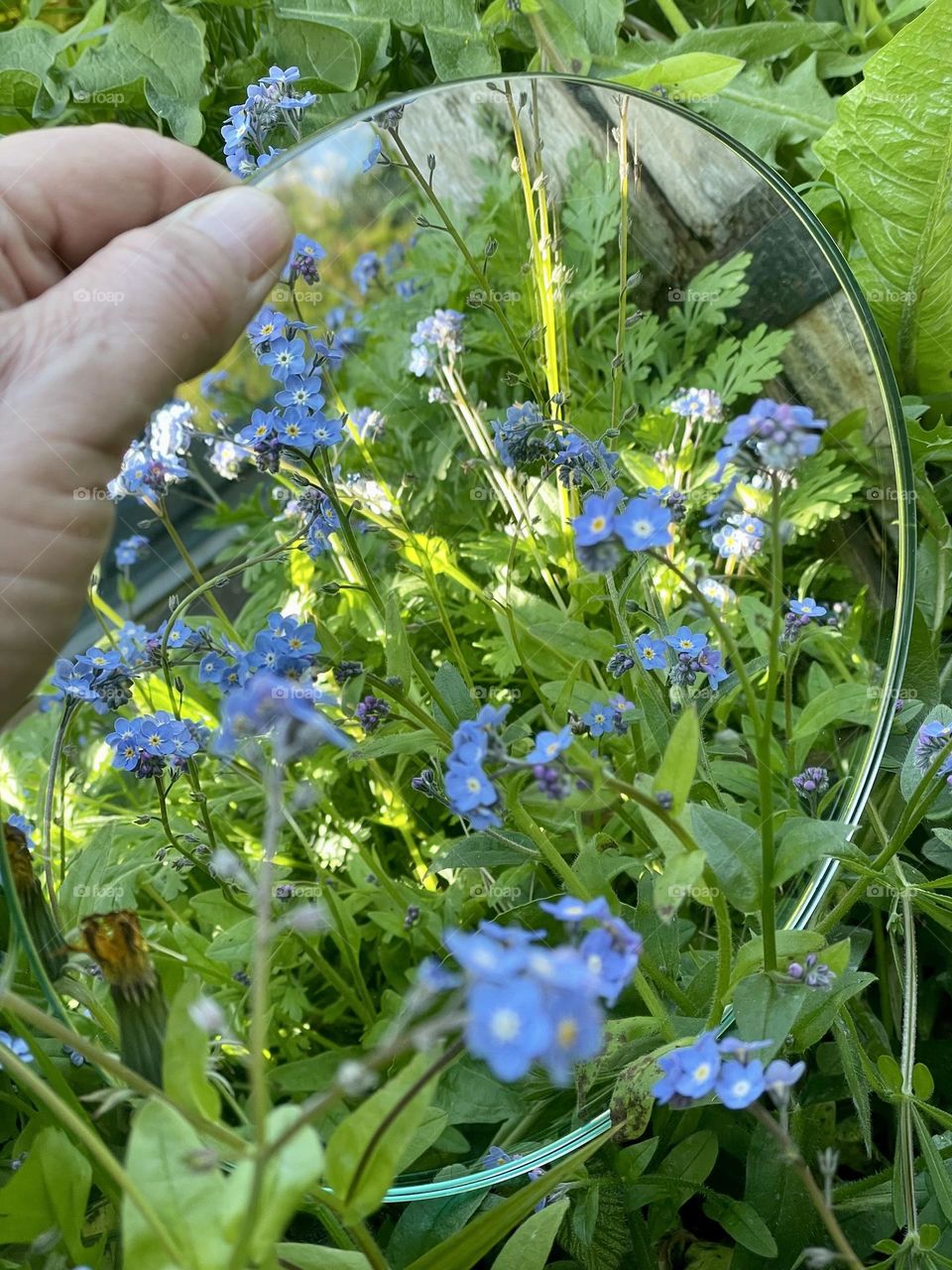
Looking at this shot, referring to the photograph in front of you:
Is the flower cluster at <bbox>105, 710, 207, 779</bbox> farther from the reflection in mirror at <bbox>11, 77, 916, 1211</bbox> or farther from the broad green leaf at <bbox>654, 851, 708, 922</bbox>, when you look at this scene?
the broad green leaf at <bbox>654, 851, 708, 922</bbox>

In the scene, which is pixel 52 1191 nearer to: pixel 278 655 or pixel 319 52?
pixel 278 655

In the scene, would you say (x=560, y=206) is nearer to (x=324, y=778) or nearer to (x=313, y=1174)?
(x=324, y=778)

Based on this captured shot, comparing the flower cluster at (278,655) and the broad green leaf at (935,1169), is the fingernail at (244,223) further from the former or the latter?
the broad green leaf at (935,1169)

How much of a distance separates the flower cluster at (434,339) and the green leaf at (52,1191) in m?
0.55

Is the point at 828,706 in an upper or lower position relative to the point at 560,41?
lower

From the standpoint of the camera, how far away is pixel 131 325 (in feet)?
1.66

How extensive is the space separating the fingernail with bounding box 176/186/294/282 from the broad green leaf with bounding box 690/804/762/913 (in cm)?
33

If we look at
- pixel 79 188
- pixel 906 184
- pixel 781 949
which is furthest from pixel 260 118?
pixel 781 949

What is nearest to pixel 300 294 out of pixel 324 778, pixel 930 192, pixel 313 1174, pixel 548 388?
pixel 548 388

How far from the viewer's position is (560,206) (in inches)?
31.5

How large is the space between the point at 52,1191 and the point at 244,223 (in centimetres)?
42

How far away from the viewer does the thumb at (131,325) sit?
0.50 meters

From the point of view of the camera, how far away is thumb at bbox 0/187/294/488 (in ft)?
1.64

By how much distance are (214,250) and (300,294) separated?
22cm
